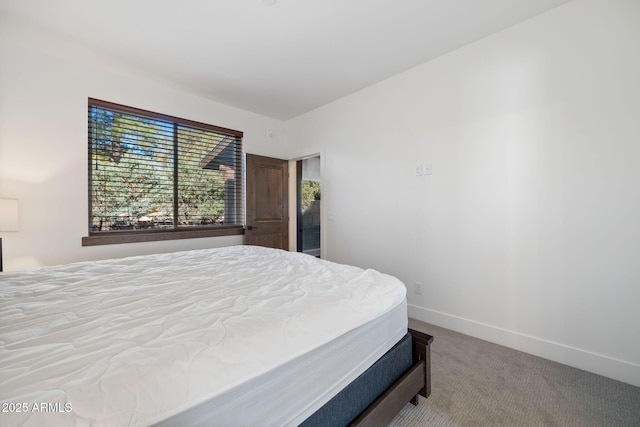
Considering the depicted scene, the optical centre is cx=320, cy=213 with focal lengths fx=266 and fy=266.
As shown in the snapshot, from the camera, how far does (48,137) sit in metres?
2.55

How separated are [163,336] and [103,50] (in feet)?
9.67

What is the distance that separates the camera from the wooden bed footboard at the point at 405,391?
1173mm

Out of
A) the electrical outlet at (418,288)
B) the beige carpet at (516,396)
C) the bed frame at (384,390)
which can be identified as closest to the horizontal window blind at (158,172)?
the electrical outlet at (418,288)

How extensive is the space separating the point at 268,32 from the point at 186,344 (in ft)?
7.97

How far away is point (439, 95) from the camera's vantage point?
2.69 meters

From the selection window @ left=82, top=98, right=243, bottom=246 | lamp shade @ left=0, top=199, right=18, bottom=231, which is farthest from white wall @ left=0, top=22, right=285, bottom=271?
lamp shade @ left=0, top=199, right=18, bottom=231

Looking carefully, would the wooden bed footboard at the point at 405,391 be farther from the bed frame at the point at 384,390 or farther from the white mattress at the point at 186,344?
the white mattress at the point at 186,344

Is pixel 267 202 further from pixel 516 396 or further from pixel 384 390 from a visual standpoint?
pixel 516 396

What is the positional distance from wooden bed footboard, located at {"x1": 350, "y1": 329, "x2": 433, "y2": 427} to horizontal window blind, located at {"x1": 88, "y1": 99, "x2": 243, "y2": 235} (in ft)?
10.1

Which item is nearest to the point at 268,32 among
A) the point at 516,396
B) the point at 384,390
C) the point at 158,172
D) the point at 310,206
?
the point at 158,172

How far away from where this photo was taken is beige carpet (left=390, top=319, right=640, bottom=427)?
1.45 metres

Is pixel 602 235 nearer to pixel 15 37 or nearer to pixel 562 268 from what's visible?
pixel 562 268

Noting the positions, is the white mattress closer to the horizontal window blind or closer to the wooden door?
the horizontal window blind

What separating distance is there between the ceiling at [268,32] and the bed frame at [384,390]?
2355 mm
